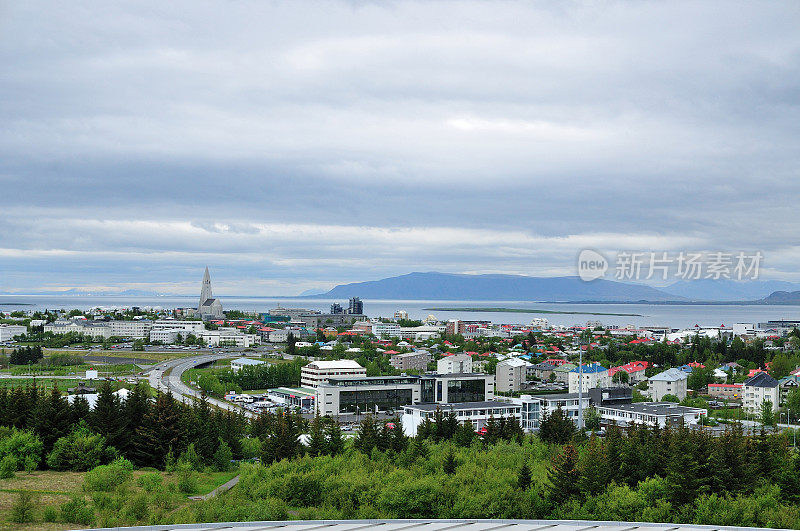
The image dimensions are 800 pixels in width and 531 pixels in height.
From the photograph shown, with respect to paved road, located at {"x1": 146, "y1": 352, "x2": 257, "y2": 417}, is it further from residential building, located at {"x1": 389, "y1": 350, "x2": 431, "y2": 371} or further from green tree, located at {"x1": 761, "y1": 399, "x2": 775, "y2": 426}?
green tree, located at {"x1": 761, "y1": 399, "x2": 775, "y2": 426}

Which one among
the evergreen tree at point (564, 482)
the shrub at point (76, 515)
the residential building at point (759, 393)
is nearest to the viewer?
the shrub at point (76, 515)

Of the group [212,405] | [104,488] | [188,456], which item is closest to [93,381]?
[212,405]

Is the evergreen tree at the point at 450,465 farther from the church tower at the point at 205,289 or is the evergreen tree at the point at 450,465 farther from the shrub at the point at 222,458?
the church tower at the point at 205,289

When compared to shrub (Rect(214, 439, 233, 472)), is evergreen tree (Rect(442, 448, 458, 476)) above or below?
above

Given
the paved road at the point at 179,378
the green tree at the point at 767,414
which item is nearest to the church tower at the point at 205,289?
the paved road at the point at 179,378

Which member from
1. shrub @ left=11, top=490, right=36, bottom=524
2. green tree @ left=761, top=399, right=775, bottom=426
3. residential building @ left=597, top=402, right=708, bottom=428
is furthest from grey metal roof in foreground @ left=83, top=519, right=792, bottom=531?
green tree @ left=761, top=399, right=775, bottom=426

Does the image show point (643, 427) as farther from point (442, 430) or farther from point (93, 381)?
point (93, 381)

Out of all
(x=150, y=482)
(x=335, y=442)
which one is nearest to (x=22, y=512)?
(x=150, y=482)
